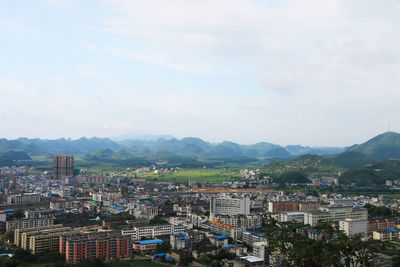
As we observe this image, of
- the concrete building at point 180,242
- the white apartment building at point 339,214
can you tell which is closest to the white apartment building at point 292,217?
the white apartment building at point 339,214

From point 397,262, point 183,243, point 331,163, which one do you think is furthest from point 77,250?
point 331,163

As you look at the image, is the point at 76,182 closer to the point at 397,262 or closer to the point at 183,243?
the point at 183,243

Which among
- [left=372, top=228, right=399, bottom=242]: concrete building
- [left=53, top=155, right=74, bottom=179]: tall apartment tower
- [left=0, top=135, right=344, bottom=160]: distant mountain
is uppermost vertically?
[left=0, top=135, right=344, bottom=160]: distant mountain

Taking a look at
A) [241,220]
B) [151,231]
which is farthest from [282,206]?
[151,231]

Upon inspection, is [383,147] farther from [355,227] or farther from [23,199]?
Answer: [23,199]

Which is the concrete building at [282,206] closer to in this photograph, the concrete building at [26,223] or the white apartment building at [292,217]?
the white apartment building at [292,217]

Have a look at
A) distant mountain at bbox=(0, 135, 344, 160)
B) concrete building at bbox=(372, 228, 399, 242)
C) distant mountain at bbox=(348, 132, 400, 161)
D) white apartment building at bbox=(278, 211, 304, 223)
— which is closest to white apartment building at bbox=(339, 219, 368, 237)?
concrete building at bbox=(372, 228, 399, 242)

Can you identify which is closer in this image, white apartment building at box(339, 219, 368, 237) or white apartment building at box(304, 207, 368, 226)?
white apartment building at box(339, 219, 368, 237)

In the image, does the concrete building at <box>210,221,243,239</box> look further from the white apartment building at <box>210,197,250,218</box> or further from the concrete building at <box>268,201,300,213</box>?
the concrete building at <box>268,201,300,213</box>
